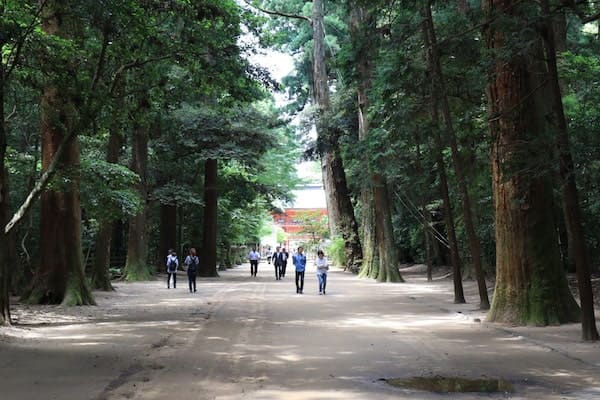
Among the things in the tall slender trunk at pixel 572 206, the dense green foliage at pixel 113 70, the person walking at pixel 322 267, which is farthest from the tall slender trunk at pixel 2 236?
the person walking at pixel 322 267

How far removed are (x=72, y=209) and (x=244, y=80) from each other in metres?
6.49

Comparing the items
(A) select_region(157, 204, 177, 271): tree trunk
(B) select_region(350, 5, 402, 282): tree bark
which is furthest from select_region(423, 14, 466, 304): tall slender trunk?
(A) select_region(157, 204, 177, 271): tree trunk

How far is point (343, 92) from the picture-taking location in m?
34.8

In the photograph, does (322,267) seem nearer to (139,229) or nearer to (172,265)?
(172,265)

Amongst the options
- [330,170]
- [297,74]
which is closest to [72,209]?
[330,170]

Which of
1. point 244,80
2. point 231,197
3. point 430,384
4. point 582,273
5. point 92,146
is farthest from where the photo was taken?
point 231,197

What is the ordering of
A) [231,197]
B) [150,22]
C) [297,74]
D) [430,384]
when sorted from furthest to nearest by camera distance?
[297,74]
[231,197]
[150,22]
[430,384]

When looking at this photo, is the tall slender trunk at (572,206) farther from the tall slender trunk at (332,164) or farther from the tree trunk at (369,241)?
the tall slender trunk at (332,164)

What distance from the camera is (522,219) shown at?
490 inches

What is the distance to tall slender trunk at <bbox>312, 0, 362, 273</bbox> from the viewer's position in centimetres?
3566

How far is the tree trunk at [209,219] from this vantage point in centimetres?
3369

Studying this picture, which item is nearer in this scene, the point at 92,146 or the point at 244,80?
the point at 244,80

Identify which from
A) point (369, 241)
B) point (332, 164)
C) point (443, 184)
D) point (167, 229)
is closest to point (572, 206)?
point (443, 184)

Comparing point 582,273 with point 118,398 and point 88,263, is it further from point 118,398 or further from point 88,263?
point 88,263
